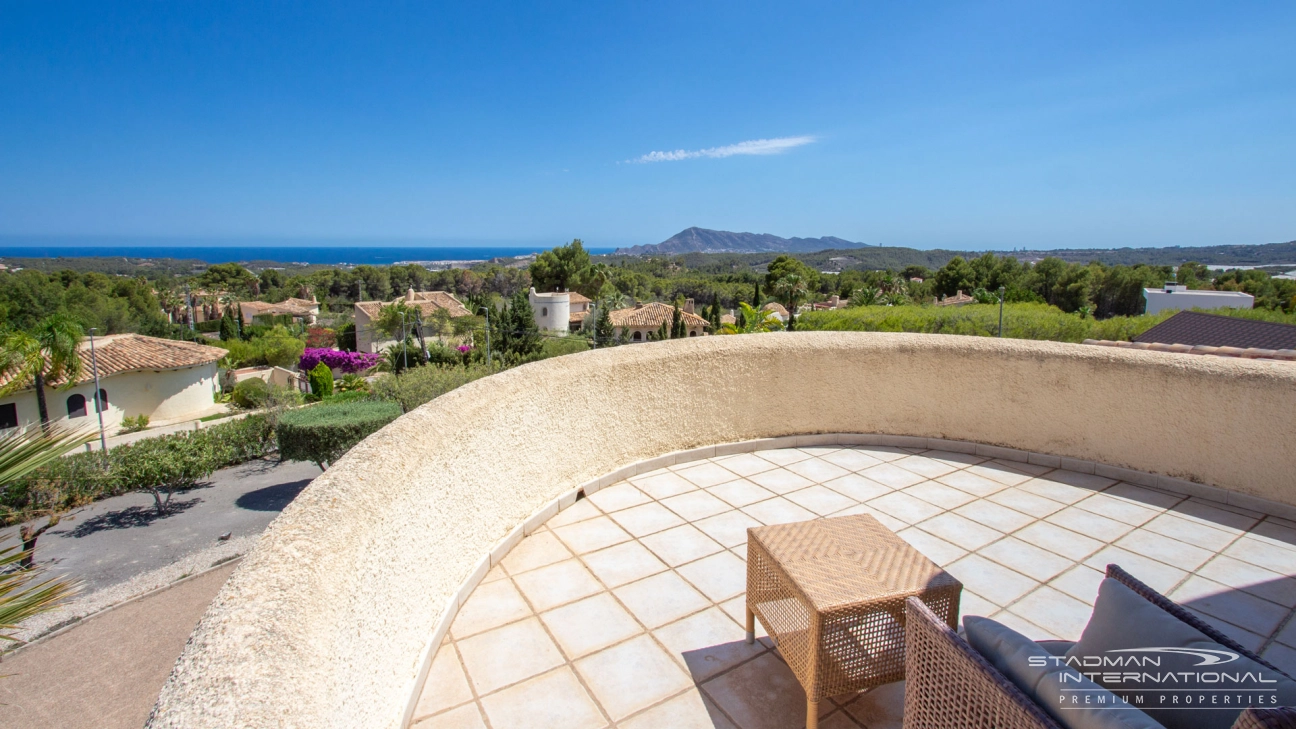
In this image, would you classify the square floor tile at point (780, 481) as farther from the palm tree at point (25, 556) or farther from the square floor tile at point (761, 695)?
the palm tree at point (25, 556)

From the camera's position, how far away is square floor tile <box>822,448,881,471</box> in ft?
17.1

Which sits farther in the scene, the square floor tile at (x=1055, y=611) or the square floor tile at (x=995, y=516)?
the square floor tile at (x=995, y=516)

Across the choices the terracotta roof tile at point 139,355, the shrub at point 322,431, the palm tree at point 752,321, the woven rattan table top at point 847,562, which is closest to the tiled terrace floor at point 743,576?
the woven rattan table top at point 847,562

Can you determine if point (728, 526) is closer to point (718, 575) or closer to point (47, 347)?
point (718, 575)

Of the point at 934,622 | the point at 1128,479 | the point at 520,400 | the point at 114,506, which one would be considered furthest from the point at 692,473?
the point at 114,506

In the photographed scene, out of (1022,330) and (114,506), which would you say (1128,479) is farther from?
(114,506)

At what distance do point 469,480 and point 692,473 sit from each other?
2.27m

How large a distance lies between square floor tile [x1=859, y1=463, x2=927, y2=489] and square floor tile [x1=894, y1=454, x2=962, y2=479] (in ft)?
0.26

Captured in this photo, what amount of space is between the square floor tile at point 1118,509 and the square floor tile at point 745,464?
93.3 inches

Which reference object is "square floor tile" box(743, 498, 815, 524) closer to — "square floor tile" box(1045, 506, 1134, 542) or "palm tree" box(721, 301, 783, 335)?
"square floor tile" box(1045, 506, 1134, 542)

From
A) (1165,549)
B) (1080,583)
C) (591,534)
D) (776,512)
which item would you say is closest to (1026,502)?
(1165,549)

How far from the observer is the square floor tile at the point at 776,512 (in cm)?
424

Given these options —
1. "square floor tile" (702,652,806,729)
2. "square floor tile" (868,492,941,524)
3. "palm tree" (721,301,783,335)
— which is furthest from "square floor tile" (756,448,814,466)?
"palm tree" (721,301,783,335)

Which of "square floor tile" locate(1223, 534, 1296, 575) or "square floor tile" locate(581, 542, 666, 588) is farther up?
"square floor tile" locate(1223, 534, 1296, 575)
